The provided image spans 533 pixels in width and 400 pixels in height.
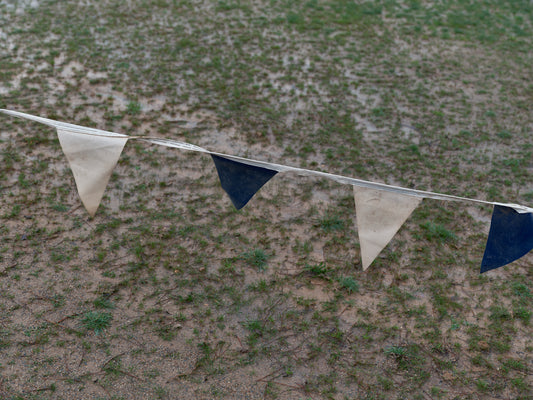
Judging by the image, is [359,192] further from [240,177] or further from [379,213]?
[240,177]

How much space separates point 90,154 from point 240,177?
1098 millimetres

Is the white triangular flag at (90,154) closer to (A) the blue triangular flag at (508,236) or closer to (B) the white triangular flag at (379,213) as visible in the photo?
(B) the white triangular flag at (379,213)

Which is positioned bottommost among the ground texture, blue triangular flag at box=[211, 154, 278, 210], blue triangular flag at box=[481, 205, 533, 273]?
the ground texture

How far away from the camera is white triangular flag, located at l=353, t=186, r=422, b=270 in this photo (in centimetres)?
328

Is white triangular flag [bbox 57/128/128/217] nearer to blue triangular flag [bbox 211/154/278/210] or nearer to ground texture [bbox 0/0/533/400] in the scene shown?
blue triangular flag [bbox 211/154/278/210]

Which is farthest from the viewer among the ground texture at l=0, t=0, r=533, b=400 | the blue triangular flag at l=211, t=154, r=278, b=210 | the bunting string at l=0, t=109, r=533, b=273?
the ground texture at l=0, t=0, r=533, b=400

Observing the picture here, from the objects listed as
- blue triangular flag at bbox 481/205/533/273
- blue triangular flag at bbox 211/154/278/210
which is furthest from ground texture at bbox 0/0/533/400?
blue triangular flag at bbox 211/154/278/210

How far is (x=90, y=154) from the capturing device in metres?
3.38

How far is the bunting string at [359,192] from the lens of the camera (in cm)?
328

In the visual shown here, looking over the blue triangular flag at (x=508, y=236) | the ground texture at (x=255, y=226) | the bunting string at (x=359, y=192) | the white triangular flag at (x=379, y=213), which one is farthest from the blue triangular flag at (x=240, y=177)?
the blue triangular flag at (x=508, y=236)

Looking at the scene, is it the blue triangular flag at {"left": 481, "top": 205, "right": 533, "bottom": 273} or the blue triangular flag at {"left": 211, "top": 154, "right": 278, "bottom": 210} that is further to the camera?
the blue triangular flag at {"left": 211, "top": 154, "right": 278, "bottom": 210}

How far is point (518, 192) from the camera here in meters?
5.82

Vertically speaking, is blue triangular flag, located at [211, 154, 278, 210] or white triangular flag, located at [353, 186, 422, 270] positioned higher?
blue triangular flag, located at [211, 154, 278, 210]

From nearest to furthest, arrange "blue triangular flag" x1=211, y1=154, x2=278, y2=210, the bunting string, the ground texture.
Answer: the bunting string
"blue triangular flag" x1=211, y1=154, x2=278, y2=210
the ground texture
